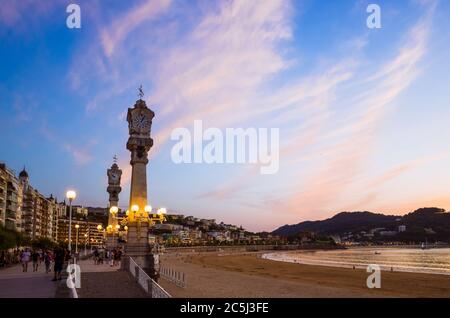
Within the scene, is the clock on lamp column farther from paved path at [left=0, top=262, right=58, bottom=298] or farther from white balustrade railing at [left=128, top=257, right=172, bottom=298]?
paved path at [left=0, top=262, right=58, bottom=298]

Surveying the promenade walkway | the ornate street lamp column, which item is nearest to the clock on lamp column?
the ornate street lamp column

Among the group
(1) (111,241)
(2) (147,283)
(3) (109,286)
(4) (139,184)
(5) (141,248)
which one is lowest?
(1) (111,241)

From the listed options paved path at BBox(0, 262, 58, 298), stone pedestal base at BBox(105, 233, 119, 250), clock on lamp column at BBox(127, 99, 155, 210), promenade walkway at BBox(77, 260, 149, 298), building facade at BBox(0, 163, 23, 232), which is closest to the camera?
paved path at BBox(0, 262, 58, 298)

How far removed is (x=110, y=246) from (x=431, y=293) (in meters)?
30.9

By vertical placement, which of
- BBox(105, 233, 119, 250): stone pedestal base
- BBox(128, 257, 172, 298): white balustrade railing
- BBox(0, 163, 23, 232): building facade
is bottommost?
BBox(105, 233, 119, 250): stone pedestal base

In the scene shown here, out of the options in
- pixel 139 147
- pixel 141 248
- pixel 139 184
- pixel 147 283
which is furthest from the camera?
pixel 139 147

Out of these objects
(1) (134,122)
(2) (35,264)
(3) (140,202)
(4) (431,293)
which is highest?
(1) (134,122)

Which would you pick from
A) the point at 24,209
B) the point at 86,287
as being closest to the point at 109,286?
the point at 86,287

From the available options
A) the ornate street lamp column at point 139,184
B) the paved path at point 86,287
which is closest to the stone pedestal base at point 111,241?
the ornate street lamp column at point 139,184

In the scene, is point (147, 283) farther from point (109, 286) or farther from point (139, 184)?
point (139, 184)

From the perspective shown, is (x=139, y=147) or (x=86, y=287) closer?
(x=86, y=287)
